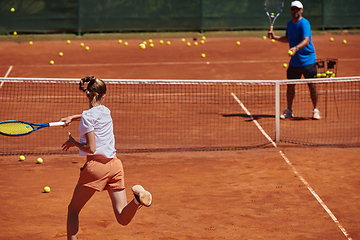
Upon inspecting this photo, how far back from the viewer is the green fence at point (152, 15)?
19.3 meters

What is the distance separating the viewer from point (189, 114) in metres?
10.6

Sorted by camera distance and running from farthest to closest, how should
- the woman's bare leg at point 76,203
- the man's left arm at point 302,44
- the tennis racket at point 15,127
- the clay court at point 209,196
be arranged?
the man's left arm at point 302,44
the clay court at point 209,196
the tennis racket at point 15,127
the woman's bare leg at point 76,203

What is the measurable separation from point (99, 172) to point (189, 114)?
673 cm

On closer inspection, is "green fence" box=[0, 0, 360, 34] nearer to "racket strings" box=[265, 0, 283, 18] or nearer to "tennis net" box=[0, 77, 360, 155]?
"tennis net" box=[0, 77, 360, 155]

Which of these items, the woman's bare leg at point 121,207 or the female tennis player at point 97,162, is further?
the woman's bare leg at point 121,207

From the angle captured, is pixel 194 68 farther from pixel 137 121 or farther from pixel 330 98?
pixel 137 121

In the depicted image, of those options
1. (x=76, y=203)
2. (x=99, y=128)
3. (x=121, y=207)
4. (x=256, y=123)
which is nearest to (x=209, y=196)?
(x=121, y=207)

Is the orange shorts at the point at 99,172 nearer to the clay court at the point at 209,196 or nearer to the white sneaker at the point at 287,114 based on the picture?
the clay court at the point at 209,196

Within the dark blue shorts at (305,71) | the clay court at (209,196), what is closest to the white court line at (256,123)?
the clay court at (209,196)

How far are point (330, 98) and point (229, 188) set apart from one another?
Answer: 6771mm

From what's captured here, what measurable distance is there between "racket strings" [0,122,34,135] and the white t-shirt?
109 cm

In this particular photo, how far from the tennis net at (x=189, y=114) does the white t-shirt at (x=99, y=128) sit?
4072 mm

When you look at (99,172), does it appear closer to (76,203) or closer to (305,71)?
(76,203)

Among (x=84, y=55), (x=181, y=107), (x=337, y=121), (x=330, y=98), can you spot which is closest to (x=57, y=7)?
(x=84, y=55)
